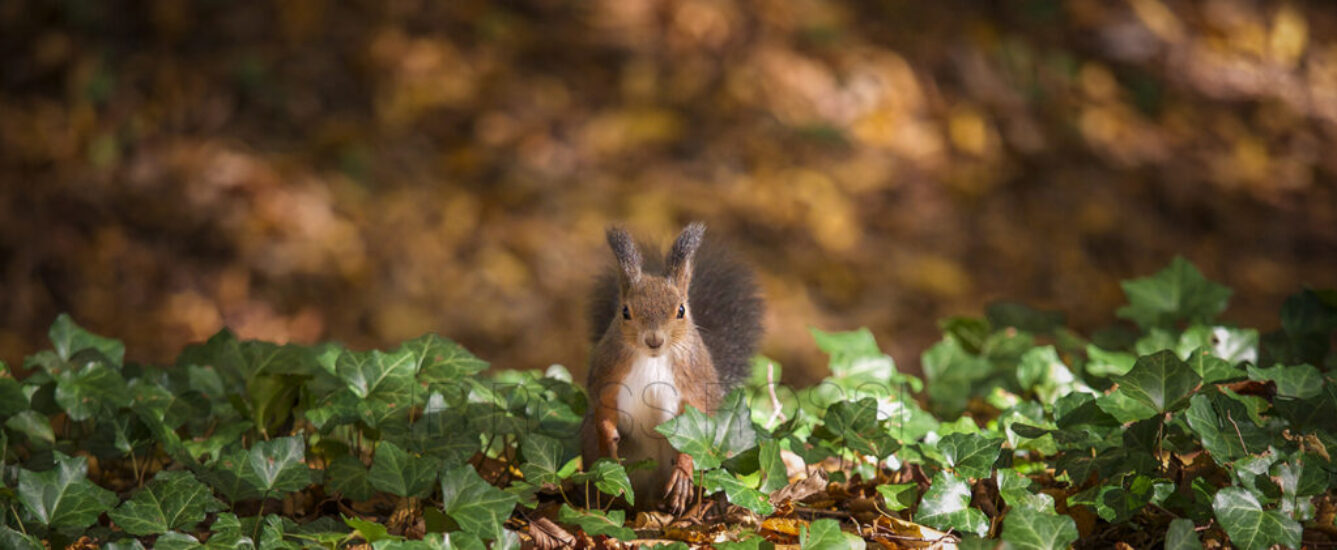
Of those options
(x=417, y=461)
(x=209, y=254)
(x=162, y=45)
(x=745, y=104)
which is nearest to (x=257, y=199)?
(x=209, y=254)

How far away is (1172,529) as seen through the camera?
72.4 inches

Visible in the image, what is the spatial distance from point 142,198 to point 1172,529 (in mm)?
5016

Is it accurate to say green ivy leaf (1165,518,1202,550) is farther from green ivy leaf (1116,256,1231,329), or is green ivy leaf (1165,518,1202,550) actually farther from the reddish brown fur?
green ivy leaf (1116,256,1231,329)

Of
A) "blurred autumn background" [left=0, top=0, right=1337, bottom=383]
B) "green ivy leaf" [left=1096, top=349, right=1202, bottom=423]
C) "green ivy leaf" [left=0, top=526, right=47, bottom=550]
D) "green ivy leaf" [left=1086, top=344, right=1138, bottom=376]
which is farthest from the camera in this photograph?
"blurred autumn background" [left=0, top=0, right=1337, bottom=383]

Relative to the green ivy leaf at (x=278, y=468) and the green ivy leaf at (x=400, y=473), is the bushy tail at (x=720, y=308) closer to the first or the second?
the green ivy leaf at (x=400, y=473)

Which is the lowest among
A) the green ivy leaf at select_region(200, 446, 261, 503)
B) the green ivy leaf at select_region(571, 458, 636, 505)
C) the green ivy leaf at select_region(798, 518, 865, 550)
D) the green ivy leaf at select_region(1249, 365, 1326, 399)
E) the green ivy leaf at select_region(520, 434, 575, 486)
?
the green ivy leaf at select_region(200, 446, 261, 503)

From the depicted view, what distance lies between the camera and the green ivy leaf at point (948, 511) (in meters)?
2.00

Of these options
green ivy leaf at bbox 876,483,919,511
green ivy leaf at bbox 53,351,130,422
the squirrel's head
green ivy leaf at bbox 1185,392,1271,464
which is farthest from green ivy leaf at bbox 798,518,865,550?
green ivy leaf at bbox 53,351,130,422

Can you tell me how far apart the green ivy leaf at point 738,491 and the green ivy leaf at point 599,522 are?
18 cm

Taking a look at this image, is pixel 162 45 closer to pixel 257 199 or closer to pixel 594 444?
pixel 257 199

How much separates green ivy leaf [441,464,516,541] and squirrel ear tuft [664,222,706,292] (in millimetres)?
529

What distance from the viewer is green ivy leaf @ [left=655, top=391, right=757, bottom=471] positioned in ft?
6.63

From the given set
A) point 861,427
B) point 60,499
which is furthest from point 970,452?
point 60,499

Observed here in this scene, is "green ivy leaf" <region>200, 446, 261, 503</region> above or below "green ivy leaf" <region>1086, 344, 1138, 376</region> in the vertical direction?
above
